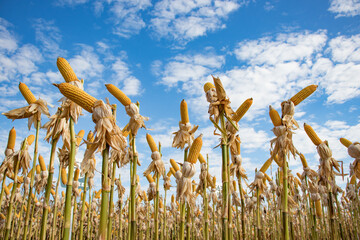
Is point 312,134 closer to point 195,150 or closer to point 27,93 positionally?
point 195,150

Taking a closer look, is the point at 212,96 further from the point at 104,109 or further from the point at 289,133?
the point at 104,109

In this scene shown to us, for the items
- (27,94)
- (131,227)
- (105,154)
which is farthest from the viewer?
(27,94)

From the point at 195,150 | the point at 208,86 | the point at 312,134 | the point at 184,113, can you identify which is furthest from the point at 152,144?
the point at 312,134

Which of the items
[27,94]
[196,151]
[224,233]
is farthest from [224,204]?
[27,94]

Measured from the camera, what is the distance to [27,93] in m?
3.79

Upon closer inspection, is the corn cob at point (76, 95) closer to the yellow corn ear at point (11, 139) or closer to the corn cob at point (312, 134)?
the yellow corn ear at point (11, 139)

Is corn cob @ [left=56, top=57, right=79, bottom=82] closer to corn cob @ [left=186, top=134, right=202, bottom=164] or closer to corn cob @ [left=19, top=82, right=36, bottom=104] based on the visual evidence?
corn cob @ [left=19, top=82, right=36, bottom=104]

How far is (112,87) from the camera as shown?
3.81 meters

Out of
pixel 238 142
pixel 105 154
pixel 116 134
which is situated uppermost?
pixel 238 142

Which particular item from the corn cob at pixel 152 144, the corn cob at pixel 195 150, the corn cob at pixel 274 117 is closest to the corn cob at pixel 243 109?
the corn cob at pixel 274 117

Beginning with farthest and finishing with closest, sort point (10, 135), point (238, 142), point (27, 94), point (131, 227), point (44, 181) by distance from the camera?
point (44, 181) < point (10, 135) < point (238, 142) < point (27, 94) < point (131, 227)

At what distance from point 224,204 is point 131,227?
1292 millimetres

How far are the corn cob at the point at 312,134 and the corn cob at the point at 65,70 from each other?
11.8 ft

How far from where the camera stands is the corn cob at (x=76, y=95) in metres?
2.17
